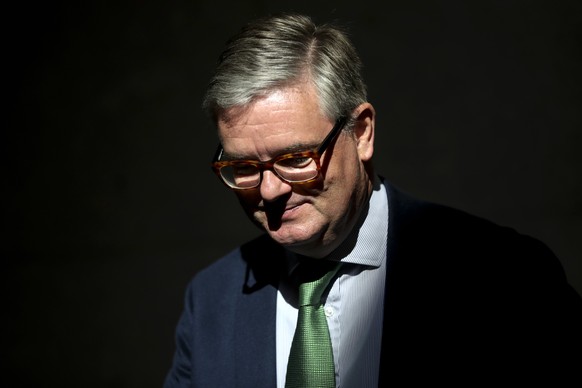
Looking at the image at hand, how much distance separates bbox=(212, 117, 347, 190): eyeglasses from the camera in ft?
4.94

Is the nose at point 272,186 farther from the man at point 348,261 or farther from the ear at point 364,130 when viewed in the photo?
the ear at point 364,130

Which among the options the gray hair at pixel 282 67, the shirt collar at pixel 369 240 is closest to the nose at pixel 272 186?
the gray hair at pixel 282 67

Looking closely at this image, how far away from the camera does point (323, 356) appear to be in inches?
64.1

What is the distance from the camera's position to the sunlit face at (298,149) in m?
1.49

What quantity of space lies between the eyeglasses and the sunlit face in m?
0.01

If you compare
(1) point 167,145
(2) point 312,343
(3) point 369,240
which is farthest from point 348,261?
(1) point 167,145

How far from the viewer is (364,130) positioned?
1660 millimetres

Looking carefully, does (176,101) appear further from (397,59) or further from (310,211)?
(310,211)

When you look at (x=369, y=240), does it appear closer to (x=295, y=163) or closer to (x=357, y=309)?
(x=357, y=309)

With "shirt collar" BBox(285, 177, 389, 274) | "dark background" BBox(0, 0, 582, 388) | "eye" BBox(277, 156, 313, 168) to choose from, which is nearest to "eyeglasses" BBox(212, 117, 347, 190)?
"eye" BBox(277, 156, 313, 168)

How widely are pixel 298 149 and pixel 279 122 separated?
0.07 metres

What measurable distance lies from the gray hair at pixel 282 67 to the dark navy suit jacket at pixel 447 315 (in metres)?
0.38

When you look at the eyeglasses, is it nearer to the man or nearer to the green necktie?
the man

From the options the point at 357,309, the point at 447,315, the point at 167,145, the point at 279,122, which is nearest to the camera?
the point at 279,122
